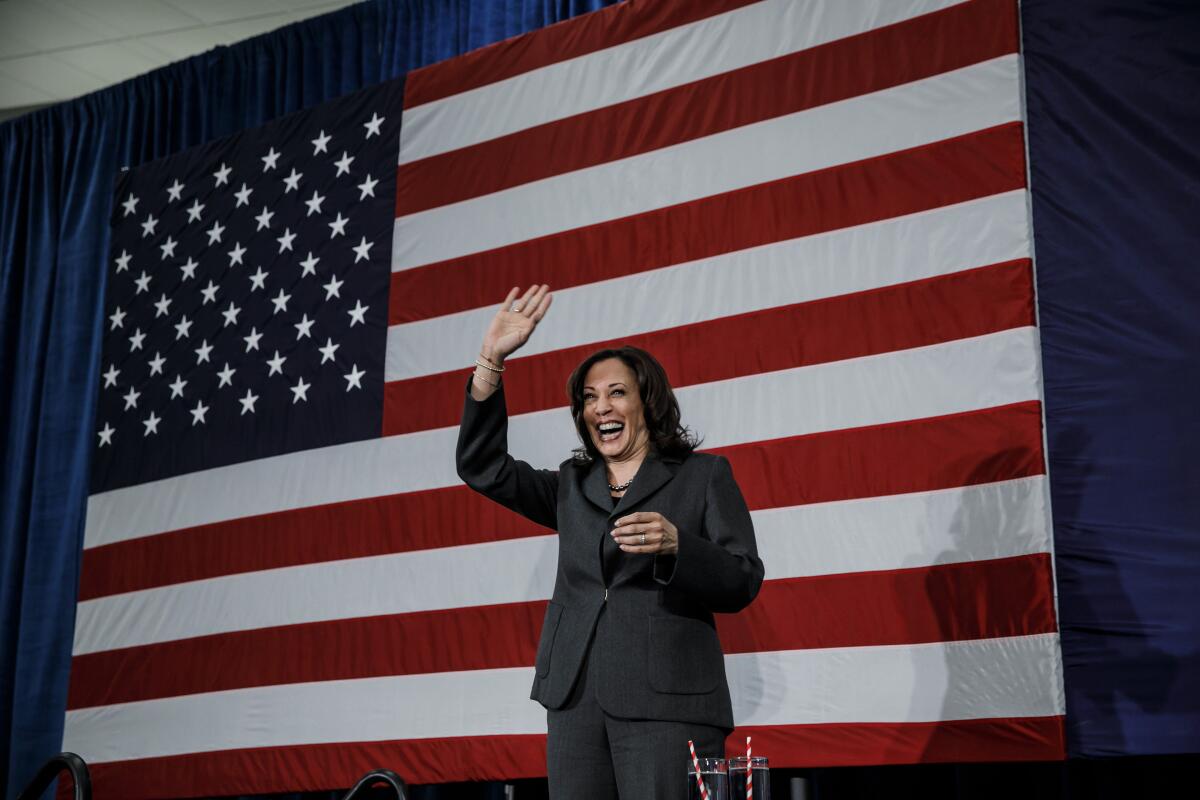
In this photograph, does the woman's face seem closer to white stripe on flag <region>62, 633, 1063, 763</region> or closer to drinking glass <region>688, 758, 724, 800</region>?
drinking glass <region>688, 758, 724, 800</region>

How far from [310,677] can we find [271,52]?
2.57 m

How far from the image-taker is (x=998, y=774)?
10.1ft

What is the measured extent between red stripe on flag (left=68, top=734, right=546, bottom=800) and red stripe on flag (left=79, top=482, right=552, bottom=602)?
560 millimetres

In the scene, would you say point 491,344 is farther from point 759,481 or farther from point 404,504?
point 404,504

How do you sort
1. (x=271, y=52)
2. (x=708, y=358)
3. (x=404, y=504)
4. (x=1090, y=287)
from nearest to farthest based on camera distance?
(x=1090, y=287)
(x=708, y=358)
(x=404, y=504)
(x=271, y=52)

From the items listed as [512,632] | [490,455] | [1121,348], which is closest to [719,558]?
[490,455]

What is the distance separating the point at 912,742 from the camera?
280 cm

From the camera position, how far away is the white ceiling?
5008mm

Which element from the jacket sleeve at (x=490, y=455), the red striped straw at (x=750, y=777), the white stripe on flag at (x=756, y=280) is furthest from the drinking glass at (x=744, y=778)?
the white stripe on flag at (x=756, y=280)

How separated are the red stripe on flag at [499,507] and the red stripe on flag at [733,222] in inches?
22.0

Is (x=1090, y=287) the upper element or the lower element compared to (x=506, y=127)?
lower

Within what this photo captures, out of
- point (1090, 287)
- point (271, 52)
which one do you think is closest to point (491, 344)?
point (1090, 287)

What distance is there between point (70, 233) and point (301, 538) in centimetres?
223

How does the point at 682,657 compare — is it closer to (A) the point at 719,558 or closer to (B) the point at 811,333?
(A) the point at 719,558
